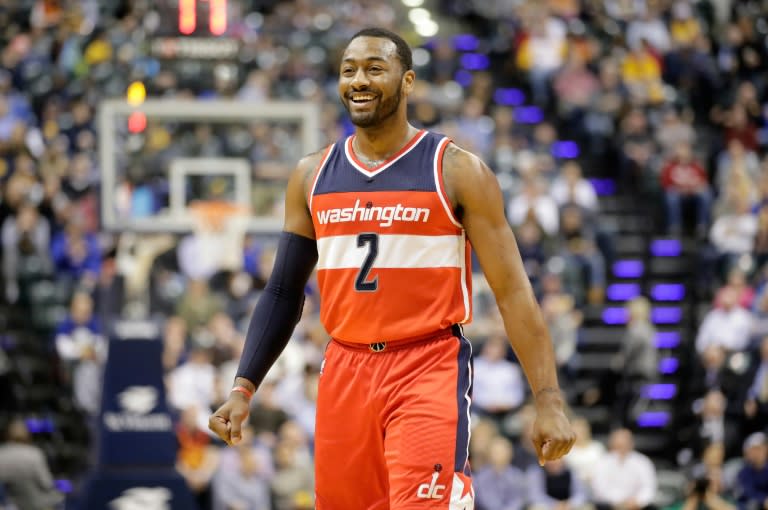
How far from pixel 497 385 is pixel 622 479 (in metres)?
1.75

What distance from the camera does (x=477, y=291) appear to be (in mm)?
16438

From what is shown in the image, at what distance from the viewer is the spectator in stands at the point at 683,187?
746 inches

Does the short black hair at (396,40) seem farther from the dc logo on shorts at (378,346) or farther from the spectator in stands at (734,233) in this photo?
the spectator in stands at (734,233)

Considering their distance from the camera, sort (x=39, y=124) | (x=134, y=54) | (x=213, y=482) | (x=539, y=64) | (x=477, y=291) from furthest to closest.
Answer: (x=539, y=64)
(x=39, y=124)
(x=134, y=54)
(x=477, y=291)
(x=213, y=482)

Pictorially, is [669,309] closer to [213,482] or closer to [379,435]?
[213,482]

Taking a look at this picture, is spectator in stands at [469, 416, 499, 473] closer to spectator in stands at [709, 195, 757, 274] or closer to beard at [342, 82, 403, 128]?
spectator in stands at [709, 195, 757, 274]

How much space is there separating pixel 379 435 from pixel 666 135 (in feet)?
50.8

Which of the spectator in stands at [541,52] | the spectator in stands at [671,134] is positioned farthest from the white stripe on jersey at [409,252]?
the spectator in stands at [541,52]

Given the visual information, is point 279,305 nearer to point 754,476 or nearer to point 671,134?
point 754,476

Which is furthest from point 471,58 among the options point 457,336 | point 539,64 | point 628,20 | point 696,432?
point 457,336

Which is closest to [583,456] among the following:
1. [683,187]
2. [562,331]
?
[562,331]

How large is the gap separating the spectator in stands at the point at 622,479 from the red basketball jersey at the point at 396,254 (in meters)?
8.66

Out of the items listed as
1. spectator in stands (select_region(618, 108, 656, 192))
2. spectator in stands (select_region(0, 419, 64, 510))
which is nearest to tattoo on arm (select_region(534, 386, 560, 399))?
spectator in stands (select_region(0, 419, 64, 510))

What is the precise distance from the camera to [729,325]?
52.5 feet
